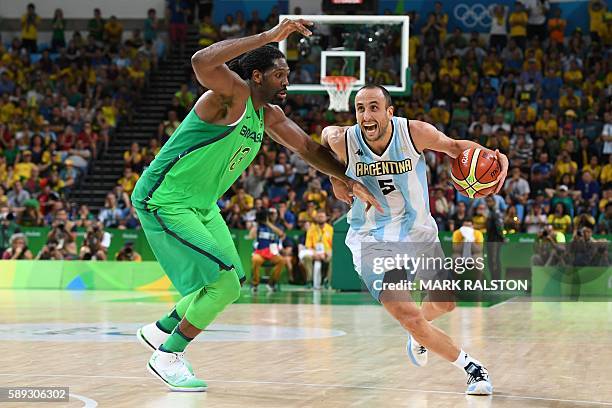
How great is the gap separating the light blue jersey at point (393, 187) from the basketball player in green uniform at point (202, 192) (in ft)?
1.06

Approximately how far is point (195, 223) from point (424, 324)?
5.42ft

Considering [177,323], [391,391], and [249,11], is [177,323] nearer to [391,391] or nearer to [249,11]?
[391,391]

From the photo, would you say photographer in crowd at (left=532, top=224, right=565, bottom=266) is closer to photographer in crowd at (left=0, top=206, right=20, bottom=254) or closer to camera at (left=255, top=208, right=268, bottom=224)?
camera at (left=255, top=208, right=268, bottom=224)

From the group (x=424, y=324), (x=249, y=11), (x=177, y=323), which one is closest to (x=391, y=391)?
(x=424, y=324)

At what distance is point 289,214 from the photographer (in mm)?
19656

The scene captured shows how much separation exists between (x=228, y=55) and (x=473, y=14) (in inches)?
822

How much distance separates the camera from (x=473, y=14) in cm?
2578

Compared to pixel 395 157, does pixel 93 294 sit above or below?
below

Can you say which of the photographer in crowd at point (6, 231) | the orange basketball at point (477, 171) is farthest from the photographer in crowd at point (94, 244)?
the orange basketball at point (477, 171)

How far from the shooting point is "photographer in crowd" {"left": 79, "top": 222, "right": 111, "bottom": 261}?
1898cm

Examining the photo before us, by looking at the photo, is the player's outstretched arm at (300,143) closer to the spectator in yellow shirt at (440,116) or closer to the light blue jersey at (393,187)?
the light blue jersey at (393,187)

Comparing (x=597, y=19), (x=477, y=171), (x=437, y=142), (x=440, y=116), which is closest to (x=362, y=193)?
(x=437, y=142)

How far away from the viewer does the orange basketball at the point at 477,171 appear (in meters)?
6.71

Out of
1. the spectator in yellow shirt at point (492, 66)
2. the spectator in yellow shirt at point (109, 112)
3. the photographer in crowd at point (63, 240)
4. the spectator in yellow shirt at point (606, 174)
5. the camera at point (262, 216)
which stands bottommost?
the photographer in crowd at point (63, 240)
